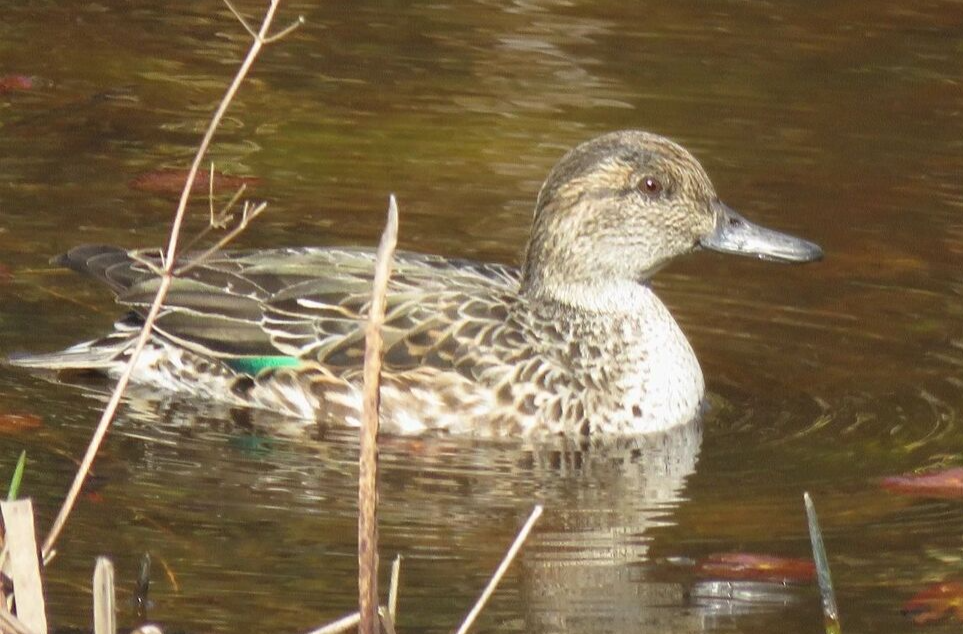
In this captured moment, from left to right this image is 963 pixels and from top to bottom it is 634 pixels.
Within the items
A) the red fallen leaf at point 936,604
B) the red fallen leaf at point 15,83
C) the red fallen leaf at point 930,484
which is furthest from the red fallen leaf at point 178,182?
the red fallen leaf at point 936,604

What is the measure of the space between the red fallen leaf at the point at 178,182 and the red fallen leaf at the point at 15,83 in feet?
5.26

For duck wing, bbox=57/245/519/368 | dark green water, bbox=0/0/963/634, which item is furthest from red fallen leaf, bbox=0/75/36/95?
duck wing, bbox=57/245/519/368

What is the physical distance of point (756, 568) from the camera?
22.9ft

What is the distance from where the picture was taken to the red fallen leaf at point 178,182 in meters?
10.9

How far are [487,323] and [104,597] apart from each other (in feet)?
12.6

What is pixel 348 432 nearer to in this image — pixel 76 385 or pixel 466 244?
pixel 76 385

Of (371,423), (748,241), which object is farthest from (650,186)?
(371,423)

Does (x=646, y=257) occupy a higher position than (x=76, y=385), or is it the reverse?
(x=646, y=257)

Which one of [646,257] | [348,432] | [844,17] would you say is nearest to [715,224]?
[646,257]

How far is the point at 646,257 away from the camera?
355 inches

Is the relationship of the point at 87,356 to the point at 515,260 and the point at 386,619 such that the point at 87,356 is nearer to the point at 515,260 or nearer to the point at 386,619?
the point at 515,260

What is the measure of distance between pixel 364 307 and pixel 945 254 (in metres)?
3.40

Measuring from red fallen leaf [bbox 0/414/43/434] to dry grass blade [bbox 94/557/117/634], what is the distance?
3.23m

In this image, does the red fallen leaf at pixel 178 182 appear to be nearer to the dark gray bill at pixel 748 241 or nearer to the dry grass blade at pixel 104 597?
the dark gray bill at pixel 748 241
